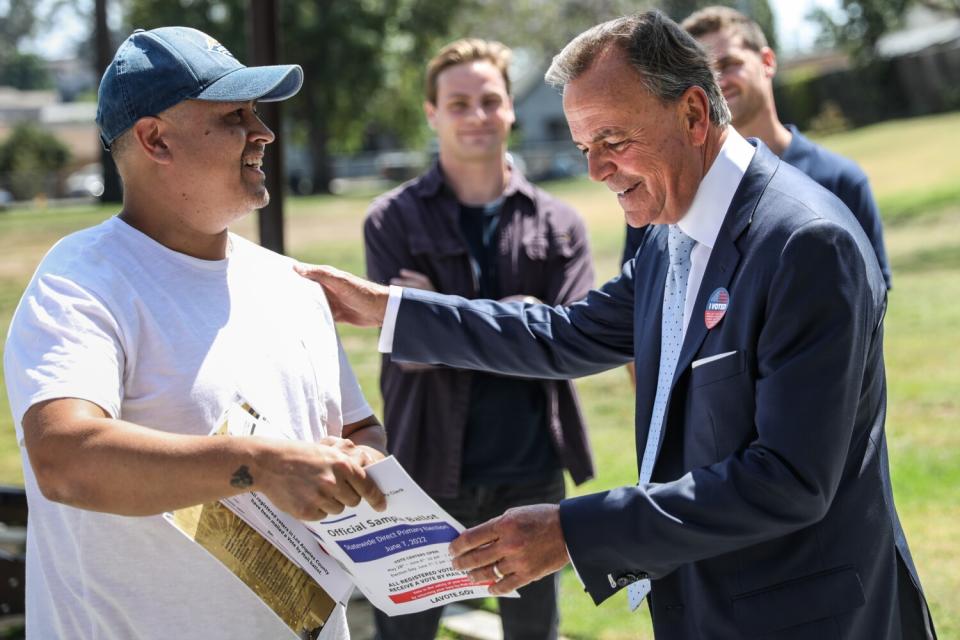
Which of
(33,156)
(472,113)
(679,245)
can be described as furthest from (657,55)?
(33,156)

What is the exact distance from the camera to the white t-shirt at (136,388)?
2248 mm

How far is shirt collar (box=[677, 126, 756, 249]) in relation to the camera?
2572mm

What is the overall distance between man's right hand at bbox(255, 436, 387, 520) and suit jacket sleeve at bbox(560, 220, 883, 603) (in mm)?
518

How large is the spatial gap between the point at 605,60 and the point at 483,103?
194 centimetres

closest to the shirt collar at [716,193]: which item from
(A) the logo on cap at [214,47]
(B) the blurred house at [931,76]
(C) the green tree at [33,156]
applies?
(A) the logo on cap at [214,47]

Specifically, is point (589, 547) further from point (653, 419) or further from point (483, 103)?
point (483, 103)

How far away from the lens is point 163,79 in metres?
2.45

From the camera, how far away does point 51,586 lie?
2383mm

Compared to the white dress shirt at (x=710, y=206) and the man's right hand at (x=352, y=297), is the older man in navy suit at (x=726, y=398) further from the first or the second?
the man's right hand at (x=352, y=297)

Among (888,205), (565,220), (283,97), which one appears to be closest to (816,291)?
(283,97)

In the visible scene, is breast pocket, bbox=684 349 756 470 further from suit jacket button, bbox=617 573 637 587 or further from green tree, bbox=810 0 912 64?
green tree, bbox=810 0 912 64

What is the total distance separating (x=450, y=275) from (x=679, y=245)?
1602mm

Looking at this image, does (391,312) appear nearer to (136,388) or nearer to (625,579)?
(136,388)

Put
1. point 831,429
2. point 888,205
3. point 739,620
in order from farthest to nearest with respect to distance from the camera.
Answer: point 888,205, point 739,620, point 831,429
